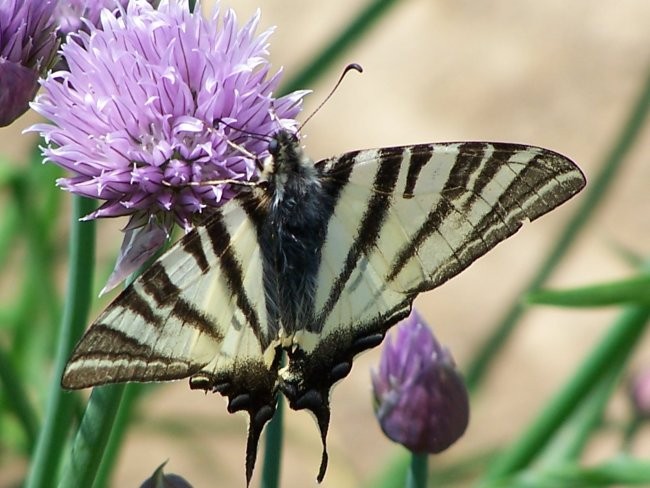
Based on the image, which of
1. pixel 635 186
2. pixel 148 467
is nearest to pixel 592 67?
pixel 635 186

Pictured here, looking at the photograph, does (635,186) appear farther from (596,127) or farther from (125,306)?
(125,306)

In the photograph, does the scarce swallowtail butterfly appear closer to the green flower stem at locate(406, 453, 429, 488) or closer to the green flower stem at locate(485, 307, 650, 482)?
the green flower stem at locate(406, 453, 429, 488)

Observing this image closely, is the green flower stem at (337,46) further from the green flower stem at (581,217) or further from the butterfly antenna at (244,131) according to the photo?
the butterfly antenna at (244,131)

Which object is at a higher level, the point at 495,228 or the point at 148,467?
the point at 495,228

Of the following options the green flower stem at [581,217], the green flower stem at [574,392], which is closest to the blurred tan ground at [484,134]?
the green flower stem at [581,217]

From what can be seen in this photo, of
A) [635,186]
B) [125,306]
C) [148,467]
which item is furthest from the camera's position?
[635,186]

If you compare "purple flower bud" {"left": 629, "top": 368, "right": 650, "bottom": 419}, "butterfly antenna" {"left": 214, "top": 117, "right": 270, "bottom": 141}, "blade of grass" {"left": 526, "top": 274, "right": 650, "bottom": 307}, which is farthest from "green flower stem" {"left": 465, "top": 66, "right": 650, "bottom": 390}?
"butterfly antenna" {"left": 214, "top": 117, "right": 270, "bottom": 141}

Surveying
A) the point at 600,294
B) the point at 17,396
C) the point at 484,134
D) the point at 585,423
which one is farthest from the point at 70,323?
the point at 484,134
